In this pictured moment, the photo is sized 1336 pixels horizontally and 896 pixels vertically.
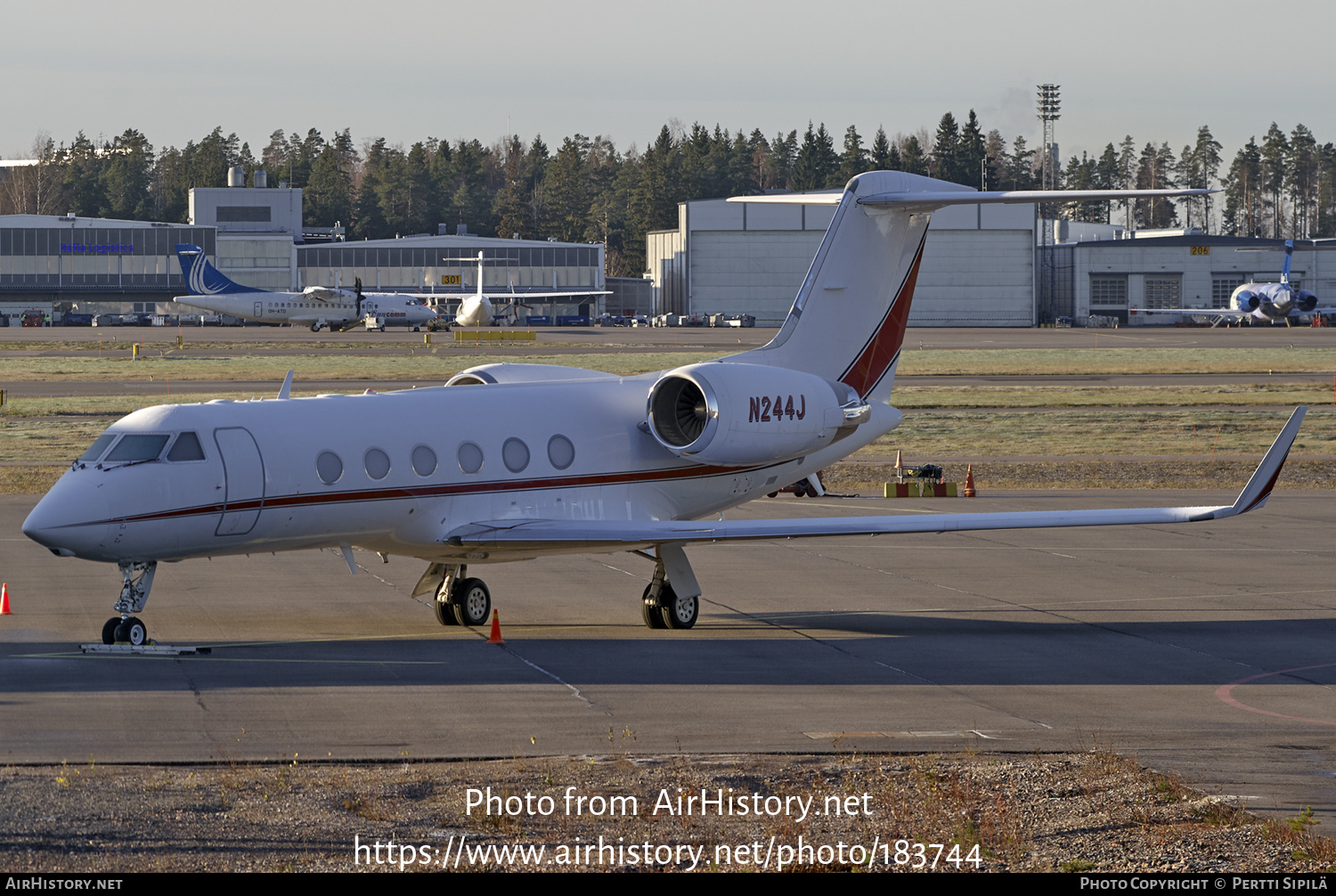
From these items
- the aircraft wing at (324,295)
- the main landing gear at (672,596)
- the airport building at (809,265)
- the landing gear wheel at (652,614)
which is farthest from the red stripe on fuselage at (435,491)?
the airport building at (809,265)

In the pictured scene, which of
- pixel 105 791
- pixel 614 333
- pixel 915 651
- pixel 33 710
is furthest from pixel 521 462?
pixel 614 333

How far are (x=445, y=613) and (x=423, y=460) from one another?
2.27 m

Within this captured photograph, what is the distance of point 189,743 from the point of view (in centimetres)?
1366

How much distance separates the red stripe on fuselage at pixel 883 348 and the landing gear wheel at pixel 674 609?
5.20 metres

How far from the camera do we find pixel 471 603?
20.3 metres

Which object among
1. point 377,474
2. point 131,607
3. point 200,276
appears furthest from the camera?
point 200,276

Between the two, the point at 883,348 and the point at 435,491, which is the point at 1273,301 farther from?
the point at 435,491

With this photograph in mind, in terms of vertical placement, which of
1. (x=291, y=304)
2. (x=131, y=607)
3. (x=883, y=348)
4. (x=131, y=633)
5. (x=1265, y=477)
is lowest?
(x=131, y=633)

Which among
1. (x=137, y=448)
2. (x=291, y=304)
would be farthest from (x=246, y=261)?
(x=137, y=448)

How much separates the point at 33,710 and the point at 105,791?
3.57m

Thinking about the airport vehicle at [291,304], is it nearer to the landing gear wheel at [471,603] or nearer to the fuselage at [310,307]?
the fuselage at [310,307]

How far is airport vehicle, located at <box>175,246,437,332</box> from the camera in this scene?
120188 mm

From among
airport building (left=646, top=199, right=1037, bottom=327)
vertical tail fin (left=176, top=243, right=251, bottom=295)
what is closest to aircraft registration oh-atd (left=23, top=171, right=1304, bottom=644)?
vertical tail fin (left=176, top=243, right=251, bottom=295)
